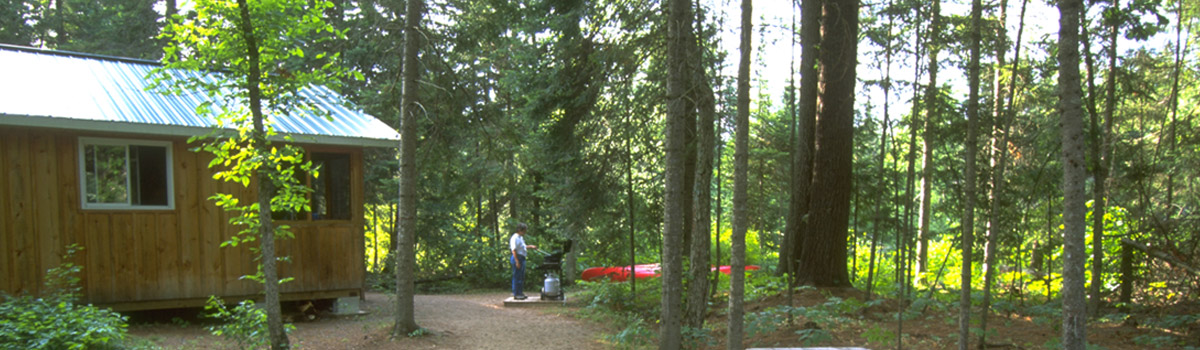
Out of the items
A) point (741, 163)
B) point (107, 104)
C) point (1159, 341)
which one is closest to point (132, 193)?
point (107, 104)

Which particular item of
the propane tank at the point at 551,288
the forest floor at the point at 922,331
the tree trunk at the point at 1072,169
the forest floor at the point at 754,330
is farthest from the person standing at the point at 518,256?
the tree trunk at the point at 1072,169

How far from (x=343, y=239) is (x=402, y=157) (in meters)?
3.23

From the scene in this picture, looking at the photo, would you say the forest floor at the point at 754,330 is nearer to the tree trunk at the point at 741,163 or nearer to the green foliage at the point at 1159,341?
the green foliage at the point at 1159,341

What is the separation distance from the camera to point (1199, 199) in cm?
1155

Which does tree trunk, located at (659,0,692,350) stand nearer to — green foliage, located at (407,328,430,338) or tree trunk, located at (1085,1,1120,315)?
green foliage, located at (407,328,430,338)

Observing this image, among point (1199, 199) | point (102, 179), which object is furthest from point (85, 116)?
point (1199, 199)

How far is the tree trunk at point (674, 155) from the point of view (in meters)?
6.74

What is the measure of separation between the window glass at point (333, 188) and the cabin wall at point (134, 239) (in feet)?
0.80

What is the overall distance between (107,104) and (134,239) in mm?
1797

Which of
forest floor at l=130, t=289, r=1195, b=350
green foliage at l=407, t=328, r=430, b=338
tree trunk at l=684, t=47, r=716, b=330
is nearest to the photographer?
tree trunk at l=684, t=47, r=716, b=330

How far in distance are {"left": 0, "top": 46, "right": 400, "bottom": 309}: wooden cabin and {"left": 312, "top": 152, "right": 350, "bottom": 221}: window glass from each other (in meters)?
0.02

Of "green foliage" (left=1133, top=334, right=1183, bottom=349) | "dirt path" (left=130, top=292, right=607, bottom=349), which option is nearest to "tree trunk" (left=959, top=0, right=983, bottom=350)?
"green foliage" (left=1133, top=334, right=1183, bottom=349)

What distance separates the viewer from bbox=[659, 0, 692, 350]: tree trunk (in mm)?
6742

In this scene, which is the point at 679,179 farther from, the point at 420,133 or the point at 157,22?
the point at 157,22
